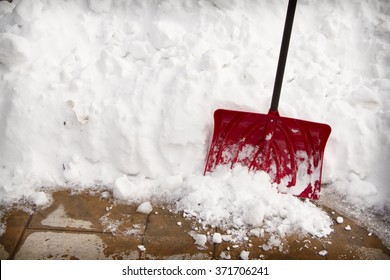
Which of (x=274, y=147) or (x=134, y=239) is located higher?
(x=274, y=147)

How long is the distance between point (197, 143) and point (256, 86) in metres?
0.60

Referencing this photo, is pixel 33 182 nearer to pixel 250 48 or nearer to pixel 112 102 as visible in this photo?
pixel 112 102

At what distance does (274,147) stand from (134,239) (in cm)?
110

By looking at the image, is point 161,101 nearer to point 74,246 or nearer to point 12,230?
point 74,246

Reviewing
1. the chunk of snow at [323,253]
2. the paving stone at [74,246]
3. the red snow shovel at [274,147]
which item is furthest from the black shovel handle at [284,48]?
the paving stone at [74,246]

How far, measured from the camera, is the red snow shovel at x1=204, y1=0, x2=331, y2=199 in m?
2.40

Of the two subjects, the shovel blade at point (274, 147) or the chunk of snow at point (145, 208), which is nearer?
the chunk of snow at point (145, 208)

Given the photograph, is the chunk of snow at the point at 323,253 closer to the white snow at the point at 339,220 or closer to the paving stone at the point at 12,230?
the white snow at the point at 339,220

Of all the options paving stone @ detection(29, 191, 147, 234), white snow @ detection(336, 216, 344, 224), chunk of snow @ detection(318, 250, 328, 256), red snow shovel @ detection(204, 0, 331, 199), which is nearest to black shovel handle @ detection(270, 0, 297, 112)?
red snow shovel @ detection(204, 0, 331, 199)

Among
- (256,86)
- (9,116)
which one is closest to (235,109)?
(256,86)

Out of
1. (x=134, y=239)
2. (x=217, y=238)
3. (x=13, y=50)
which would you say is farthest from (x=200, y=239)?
(x=13, y=50)

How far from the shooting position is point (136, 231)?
6.98ft

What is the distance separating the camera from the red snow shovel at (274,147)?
7.88 feet

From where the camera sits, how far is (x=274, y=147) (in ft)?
8.02
